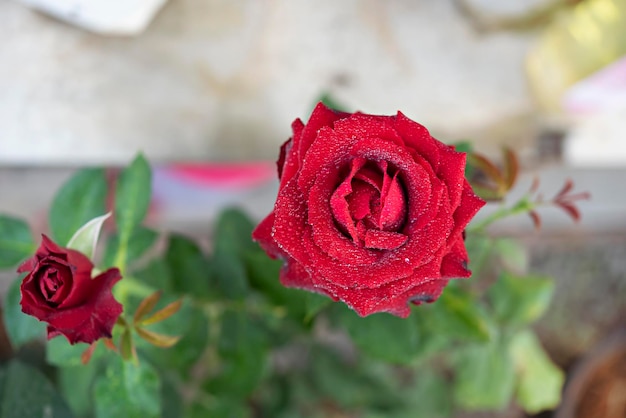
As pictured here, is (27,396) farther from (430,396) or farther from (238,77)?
A: (430,396)

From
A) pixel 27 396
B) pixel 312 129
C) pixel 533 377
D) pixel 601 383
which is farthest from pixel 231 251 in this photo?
pixel 601 383

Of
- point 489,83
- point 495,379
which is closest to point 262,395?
point 495,379

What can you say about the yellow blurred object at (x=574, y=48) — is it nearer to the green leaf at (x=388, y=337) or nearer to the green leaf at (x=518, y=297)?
the green leaf at (x=518, y=297)

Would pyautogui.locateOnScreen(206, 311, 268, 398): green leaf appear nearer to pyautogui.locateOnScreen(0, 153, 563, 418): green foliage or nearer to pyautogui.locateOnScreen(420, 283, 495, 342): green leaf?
pyautogui.locateOnScreen(0, 153, 563, 418): green foliage

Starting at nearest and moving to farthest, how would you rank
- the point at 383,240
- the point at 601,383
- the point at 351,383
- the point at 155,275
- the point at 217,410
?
the point at 383,240, the point at 155,275, the point at 217,410, the point at 351,383, the point at 601,383

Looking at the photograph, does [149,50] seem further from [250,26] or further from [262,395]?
[262,395]

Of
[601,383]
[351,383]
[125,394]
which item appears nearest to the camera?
[125,394]
